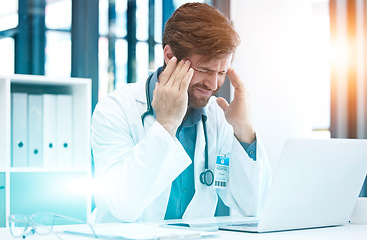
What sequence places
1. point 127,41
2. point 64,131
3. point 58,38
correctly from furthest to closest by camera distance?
point 127,41 < point 58,38 < point 64,131

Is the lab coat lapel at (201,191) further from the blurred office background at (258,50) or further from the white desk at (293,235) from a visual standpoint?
the blurred office background at (258,50)

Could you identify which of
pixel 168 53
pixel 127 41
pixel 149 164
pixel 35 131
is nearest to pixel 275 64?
pixel 127 41

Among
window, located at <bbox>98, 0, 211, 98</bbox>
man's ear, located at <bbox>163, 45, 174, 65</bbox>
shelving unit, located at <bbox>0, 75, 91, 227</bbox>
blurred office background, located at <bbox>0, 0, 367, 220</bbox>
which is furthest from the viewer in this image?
window, located at <bbox>98, 0, 211, 98</bbox>

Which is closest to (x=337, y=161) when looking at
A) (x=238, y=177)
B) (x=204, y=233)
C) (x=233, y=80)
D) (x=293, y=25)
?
(x=204, y=233)

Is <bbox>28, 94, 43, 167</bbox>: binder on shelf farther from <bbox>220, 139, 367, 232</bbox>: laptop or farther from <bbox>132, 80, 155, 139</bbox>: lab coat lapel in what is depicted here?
<bbox>220, 139, 367, 232</bbox>: laptop

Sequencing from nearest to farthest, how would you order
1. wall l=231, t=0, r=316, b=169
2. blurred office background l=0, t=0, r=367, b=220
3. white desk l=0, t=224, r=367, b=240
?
white desk l=0, t=224, r=367, b=240 → blurred office background l=0, t=0, r=367, b=220 → wall l=231, t=0, r=316, b=169

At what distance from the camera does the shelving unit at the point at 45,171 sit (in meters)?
2.56

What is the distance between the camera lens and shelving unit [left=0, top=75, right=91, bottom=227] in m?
2.56

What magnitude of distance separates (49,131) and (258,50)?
162 cm

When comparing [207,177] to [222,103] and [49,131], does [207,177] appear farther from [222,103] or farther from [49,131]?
[49,131]

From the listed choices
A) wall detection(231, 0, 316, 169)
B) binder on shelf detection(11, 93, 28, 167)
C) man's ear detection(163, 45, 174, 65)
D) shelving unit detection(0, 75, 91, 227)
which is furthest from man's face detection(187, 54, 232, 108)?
wall detection(231, 0, 316, 169)

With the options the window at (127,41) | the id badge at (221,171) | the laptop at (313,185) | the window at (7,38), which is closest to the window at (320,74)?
the window at (127,41)

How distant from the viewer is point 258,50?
366 centimetres

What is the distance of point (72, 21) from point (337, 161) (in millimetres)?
2100
